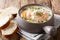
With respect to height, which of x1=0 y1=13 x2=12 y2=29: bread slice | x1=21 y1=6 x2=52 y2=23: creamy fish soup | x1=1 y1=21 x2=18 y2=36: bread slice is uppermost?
x1=21 y1=6 x2=52 y2=23: creamy fish soup

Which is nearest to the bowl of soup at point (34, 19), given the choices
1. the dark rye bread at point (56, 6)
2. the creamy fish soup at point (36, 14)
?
the creamy fish soup at point (36, 14)

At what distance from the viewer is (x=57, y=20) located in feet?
3.56

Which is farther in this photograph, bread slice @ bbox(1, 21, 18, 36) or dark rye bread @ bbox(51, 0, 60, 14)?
dark rye bread @ bbox(51, 0, 60, 14)

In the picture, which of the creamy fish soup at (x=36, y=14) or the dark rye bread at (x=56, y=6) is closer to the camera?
the creamy fish soup at (x=36, y=14)

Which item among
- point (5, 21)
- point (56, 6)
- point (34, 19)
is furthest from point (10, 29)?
point (56, 6)

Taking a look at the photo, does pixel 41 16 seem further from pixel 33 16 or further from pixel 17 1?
pixel 17 1

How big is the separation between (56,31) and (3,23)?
11.8 inches

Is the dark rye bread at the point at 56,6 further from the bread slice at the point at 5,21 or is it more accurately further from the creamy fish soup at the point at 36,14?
the bread slice at the point at 5,21

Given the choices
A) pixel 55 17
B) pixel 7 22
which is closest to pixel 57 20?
pixel 55 17

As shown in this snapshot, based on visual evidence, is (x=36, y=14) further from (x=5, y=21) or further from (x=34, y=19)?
(x=5, y=21)

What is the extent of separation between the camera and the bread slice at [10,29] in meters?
1.03

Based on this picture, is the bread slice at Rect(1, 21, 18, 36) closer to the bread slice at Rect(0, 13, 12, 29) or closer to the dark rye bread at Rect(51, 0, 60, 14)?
the bread slice at Rect(0, 13, 12, 29)

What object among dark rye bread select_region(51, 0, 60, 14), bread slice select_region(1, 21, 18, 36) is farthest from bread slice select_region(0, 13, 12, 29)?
dark rye bread select_region(51, 0, 60, 14)

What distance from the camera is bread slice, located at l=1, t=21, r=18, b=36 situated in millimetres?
1029
